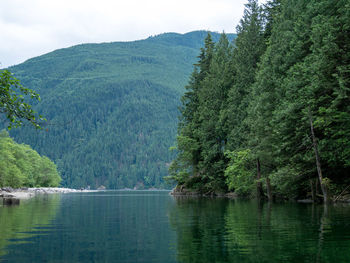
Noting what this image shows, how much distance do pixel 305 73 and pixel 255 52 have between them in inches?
873

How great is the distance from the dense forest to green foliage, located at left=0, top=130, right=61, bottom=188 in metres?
45.2

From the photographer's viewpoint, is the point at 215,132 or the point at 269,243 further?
the point at 215,132

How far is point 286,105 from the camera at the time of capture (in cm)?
3459

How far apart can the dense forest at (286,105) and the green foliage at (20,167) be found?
148 ft

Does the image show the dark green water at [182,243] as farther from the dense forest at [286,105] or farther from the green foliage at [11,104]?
the dense forest at [286,105]

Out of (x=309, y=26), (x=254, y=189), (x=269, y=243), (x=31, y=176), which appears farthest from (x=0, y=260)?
(x=31, y=176)

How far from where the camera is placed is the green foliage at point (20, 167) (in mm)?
92369

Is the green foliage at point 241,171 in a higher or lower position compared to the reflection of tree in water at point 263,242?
higher

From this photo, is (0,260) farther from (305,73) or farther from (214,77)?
(214,77)

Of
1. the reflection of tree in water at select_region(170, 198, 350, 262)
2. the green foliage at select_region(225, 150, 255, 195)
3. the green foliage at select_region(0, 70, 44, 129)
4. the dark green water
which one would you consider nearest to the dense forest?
the green foliage at select_region(225, 150, 255, 195)

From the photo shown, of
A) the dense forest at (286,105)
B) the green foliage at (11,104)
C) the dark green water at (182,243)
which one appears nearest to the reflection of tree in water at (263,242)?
the dark green water at (182,243)

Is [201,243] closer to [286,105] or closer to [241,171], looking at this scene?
[286,105]

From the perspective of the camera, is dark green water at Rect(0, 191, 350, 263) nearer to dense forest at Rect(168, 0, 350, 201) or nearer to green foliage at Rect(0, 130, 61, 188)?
dense forest at Rect(168, 0, 350, 201)

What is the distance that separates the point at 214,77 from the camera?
215 feet
